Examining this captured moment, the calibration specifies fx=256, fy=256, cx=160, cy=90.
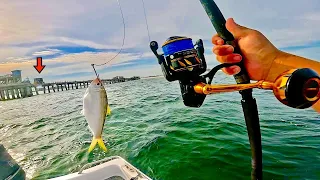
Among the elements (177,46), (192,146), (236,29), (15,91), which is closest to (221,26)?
(236,29)

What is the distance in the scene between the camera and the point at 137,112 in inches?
550

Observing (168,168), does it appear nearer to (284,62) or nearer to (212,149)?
(212,149)

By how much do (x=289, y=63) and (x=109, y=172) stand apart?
3380 millimetres

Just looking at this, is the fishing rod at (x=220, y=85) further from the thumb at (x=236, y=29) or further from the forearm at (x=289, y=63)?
the forearm at (x=289, y=63)

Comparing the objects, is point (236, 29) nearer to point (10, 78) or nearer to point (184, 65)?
point (184, 65)

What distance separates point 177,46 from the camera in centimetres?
177

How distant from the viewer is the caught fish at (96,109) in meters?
3.32

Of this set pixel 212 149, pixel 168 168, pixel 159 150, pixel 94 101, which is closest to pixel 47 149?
pixel 159 150

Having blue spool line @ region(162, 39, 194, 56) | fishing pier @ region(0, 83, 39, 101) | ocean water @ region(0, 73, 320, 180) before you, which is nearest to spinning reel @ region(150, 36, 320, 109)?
blue spool line @ region(162, 39, 194, 56)

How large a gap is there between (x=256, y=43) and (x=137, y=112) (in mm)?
12072

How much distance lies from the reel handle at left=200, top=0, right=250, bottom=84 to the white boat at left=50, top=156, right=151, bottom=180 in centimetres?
252

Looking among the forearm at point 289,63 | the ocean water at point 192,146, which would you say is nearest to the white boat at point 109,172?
the ocean water at point 192,146

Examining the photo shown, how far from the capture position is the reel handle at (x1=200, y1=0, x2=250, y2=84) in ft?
6.70

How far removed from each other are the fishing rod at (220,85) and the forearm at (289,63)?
0.89ft
